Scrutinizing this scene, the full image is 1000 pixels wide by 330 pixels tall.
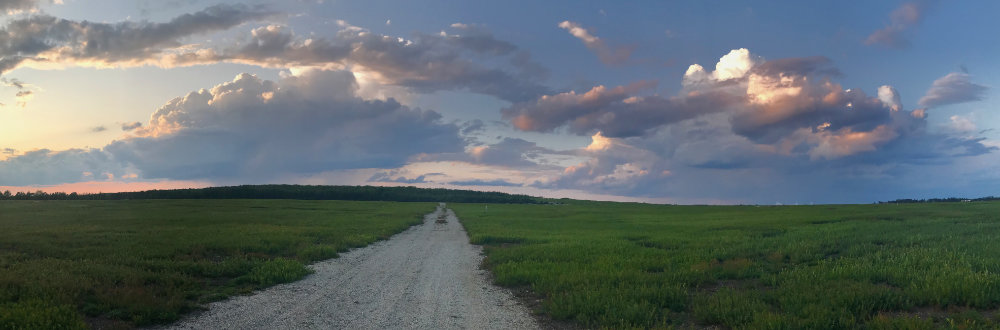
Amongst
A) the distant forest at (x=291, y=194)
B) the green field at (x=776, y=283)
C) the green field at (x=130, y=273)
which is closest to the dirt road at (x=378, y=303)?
the green field at (x=130, y=273)

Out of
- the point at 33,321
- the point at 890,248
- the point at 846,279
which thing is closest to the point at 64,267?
the point at 33,321

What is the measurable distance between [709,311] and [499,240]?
2130 cm

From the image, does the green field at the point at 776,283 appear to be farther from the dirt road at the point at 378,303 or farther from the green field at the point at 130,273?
the green field at the point at 130,273

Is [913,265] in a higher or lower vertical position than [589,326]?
higher

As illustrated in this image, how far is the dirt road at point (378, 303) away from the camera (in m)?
11.4

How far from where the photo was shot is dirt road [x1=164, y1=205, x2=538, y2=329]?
11422 millimetres

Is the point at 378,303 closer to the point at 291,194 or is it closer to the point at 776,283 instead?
the point at 776,283

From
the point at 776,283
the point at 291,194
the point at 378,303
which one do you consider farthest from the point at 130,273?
the point at 291,194

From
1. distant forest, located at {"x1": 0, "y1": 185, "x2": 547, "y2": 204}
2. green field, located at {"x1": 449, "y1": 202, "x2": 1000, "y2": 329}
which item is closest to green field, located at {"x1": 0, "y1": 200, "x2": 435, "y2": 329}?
green field, located at {"x1": 449, "y1": 202, "x2": 1000, "y2": 329}

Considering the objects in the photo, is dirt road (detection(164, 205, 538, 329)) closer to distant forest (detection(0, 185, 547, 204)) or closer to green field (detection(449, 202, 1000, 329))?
green field (detection(449, 202, 1000, 329))

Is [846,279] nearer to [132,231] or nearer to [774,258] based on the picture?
[774,258]

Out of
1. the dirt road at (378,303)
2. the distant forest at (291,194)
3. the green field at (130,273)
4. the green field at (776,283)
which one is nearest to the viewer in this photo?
the green field at (776,283)

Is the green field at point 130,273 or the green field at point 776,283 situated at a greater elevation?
the green field at point 776,283

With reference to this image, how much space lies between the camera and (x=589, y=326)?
442 inches
